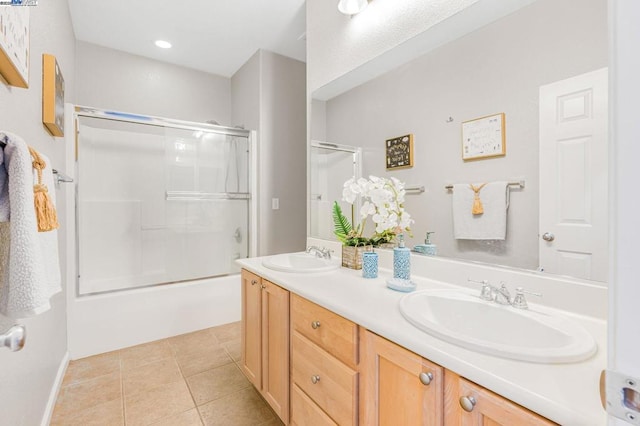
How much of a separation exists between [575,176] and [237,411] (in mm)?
1864

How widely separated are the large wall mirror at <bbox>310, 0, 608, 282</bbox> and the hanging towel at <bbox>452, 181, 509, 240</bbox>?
0.02 m

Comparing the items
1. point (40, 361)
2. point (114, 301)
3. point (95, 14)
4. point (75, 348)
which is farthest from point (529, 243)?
point (95, 14)

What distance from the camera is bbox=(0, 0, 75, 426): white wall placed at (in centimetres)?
99

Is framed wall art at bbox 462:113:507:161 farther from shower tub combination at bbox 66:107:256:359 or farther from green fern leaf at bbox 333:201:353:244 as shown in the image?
shower tub combination at bbox 66:107:256:359

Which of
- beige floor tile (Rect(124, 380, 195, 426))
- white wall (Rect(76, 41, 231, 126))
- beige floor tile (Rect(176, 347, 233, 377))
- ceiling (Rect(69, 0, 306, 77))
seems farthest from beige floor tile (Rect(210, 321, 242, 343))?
ceiling (Rect(69, 0, 306, 77))

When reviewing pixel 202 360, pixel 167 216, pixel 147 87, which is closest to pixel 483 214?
pixel 202 360

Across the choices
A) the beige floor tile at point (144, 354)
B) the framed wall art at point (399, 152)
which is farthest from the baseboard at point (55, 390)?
the framed wall art at point (399, 152)

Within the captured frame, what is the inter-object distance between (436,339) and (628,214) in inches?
21.0

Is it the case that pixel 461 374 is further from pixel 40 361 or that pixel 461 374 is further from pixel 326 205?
pixel 40 361

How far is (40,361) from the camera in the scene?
1373mm

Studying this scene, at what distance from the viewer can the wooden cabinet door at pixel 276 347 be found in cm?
135

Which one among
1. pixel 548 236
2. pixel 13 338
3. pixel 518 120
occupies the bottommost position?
pixel 13 338

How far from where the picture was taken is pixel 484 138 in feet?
3.87

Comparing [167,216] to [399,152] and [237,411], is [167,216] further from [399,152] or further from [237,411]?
[399,152]
